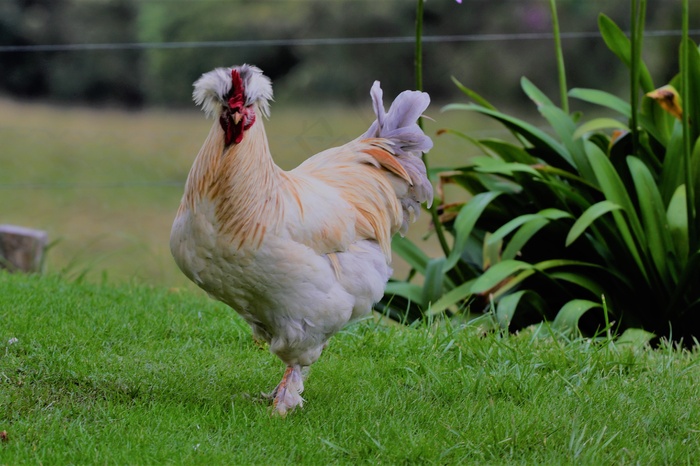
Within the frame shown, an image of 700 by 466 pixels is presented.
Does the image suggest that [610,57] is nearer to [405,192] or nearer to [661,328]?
[661,328]

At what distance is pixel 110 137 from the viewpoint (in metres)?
8.90

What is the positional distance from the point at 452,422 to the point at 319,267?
2.70ft

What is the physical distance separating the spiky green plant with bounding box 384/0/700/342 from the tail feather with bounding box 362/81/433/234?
1058mm

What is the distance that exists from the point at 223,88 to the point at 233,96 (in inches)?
1.9

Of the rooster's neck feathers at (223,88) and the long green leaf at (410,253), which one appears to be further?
the long green leaf at (410,253)

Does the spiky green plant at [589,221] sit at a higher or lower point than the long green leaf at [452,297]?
higher

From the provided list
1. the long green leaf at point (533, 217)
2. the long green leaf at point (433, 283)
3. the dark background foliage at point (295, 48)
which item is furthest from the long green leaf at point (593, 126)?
the dark background foliage at point (295, 48)

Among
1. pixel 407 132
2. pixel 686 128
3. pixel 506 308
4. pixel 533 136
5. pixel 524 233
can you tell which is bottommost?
pixel 506 308

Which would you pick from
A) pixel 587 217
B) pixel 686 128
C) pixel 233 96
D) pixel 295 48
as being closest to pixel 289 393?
pixel 233 96

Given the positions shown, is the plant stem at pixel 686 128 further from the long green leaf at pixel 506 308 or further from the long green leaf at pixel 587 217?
the long green leaf at pixel 506 308

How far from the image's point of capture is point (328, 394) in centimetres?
374

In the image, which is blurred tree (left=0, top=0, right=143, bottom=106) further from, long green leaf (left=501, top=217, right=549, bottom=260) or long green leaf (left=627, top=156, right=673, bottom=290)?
long green leaf (left=627, top=156, right=673, bottom=290)

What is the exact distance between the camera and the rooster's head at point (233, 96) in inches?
123

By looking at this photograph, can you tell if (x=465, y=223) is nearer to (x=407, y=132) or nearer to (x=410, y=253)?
(x=410, y=253)
